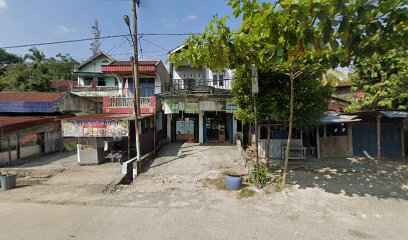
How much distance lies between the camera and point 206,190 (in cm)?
762

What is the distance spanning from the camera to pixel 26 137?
1337 centimetres

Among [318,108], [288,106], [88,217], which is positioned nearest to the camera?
[88,217]

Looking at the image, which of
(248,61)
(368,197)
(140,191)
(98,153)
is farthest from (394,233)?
(98,153)

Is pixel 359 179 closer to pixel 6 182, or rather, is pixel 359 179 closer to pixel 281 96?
pixel 281 96

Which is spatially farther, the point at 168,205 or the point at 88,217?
the point at 168,205

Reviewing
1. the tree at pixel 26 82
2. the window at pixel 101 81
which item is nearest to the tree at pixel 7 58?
the tree at pixel 26 82

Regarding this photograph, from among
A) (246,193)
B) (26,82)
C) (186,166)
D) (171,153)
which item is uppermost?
(26,82)

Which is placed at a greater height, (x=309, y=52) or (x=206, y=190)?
(x=309, y=52)

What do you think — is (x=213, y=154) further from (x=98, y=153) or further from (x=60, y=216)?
(x=60, y=216)

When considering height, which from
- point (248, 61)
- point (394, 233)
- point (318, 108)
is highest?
point (248, 61)

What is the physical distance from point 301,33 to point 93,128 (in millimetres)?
10658

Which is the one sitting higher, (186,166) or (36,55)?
(36,55)

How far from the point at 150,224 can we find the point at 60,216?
9.02 ft

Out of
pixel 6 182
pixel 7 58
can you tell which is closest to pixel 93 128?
pixel 6 182
